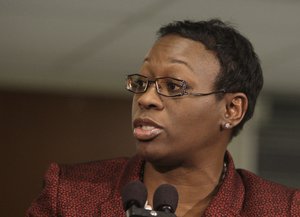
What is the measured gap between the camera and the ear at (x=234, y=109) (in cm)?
196

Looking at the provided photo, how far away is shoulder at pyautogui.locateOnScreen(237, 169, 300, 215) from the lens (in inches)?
77.4

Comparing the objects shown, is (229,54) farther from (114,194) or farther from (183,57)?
(114,194)

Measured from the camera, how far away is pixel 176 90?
72.1 inches

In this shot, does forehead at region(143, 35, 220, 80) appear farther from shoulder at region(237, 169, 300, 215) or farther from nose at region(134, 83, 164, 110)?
shoulder at region(237, 169, 300, 215)

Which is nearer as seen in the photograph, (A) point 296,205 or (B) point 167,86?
(B) point 167,86

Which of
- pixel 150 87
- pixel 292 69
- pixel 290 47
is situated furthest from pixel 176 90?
pixel 292 69

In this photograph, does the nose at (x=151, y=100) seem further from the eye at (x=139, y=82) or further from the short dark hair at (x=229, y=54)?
the short dark hair at (x=229, y=54)

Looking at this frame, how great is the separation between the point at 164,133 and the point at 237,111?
10.0 inches

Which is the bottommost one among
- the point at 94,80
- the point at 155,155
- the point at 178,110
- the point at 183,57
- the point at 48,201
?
the point at 48,201

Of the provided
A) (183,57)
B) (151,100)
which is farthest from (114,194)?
(183,57)

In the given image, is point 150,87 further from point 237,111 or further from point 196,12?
point 196,12

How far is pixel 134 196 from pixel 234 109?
0.61 meters

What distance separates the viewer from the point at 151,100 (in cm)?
181

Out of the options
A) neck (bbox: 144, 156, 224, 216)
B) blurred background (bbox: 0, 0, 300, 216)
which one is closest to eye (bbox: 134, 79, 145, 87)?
neck (bbox: 144, 156, 224, 216)
